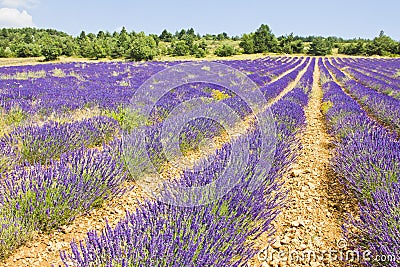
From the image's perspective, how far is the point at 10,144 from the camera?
3131 mm

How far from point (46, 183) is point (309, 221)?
2.14 meters

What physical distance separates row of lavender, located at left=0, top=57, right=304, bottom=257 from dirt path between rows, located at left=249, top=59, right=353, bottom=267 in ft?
4.70

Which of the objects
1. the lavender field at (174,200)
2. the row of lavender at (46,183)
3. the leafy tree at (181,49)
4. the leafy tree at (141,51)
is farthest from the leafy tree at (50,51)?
the row of lavender at (46,183)

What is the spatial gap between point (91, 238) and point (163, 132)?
2.29 metres

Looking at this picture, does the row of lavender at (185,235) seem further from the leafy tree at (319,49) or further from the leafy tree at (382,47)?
the leafy tree at (382,47)

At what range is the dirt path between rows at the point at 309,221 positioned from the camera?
2.02m

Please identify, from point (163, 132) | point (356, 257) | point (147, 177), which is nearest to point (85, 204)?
point (147, 177)

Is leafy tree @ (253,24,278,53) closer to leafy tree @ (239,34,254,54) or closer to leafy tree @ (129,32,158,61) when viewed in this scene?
leafy tree @ (239,34,254,54)

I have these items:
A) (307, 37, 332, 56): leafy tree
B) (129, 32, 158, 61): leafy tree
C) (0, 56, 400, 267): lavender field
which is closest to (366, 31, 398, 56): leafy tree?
(307, 37, 332, 56): leafy tree

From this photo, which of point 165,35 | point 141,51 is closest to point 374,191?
point 141,51

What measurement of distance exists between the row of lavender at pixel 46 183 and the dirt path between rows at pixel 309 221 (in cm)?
143

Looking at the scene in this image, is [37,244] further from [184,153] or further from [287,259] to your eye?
[184,153]

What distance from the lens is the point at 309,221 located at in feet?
8.02

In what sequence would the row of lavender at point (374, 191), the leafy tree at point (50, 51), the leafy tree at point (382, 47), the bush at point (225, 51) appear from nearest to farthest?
the row of lavender at point (374, 191) < the leafy tree at point (50, 51) < the bush at point (225, 51) < the leafy tree at point (382, 47)
